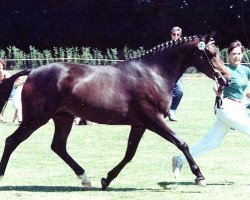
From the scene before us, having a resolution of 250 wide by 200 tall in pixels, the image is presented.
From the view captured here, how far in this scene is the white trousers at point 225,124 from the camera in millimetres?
9383

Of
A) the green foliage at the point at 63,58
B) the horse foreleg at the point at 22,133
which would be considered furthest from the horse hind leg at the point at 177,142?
the green foliage at the point at 63,58

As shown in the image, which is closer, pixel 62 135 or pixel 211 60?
pixel 211 60

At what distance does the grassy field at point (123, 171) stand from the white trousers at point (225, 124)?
456 mm

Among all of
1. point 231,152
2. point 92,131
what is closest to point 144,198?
point 231,152

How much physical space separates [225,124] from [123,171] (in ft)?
5.81

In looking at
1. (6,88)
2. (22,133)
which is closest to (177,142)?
(22,133)

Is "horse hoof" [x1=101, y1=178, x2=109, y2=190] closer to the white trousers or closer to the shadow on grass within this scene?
the shadow on grass

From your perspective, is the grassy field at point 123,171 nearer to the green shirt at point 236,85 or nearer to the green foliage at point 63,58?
the green shirt at point 236,85

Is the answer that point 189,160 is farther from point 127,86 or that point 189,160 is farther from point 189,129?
point 189,129

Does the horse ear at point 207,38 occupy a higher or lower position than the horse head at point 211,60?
higher

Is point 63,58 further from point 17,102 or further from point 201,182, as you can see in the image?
point 201,182

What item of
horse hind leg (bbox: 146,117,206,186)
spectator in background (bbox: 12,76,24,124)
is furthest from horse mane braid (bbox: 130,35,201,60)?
spectator in background (bbox: 12,76,24,124)

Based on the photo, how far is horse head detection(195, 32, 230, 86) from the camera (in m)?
8.95

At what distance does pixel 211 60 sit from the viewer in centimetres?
901
